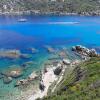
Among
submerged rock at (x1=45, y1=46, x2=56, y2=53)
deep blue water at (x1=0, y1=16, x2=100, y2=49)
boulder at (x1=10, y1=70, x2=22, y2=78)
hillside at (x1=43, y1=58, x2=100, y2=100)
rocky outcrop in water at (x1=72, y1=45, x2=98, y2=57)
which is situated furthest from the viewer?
deep blue water at (x1=0, y1=16, x2=100, y2=49)

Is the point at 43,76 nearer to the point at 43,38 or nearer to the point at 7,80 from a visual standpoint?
the point at 7,80

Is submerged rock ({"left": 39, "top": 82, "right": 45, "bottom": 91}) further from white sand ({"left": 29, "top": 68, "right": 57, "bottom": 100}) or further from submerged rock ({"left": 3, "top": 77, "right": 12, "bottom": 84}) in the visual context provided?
submerged rock ({"left": 3, "top": 77, "right": 12, "bottom": 84})

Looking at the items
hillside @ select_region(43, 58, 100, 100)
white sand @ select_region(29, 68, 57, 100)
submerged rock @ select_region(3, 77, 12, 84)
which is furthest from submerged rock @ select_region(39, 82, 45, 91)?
hillside @ select_region(43, 58, 100, 100)

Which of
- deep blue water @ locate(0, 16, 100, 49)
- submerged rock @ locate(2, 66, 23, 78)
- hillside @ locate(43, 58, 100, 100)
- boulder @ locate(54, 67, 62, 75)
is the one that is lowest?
deep blue water @ locate(0, 16, 100, 49)

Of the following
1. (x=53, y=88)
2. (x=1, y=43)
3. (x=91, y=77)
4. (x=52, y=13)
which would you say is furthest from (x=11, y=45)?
(x=52, y=13)

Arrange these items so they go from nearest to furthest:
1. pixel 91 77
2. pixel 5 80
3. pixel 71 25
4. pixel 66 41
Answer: pixel 91 77 → pixel 5 80 → pixel 66 41 → pixel 71 25

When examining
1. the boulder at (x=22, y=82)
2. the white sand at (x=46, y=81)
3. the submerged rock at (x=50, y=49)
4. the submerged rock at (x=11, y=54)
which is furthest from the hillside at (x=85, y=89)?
the submerged rock at (x=50, y=49)

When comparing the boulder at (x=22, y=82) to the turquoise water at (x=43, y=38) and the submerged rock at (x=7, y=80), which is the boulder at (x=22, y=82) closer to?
the turquoise water at (x=43, y=38)

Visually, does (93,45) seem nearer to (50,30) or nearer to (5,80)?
(50,30)

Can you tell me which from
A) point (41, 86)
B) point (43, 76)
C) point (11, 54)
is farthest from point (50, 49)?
point (41, 86)

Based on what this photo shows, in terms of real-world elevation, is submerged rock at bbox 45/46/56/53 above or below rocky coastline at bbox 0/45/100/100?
below

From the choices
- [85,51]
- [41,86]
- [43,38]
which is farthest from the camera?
[43,38]
